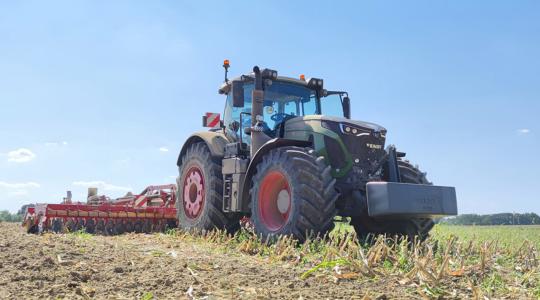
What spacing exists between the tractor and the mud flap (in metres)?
0.01

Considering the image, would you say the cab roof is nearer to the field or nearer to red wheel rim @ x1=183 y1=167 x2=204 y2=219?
red wheel rim @ x1=183 y1=167 x2=204 y2=219

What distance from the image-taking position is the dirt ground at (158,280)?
374 centimetres

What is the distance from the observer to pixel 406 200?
20.9ft

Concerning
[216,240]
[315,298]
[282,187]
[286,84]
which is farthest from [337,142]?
[315,298]

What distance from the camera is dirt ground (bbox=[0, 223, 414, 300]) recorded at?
3.74 meters

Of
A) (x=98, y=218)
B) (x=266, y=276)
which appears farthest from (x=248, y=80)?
(x=266, y=276)

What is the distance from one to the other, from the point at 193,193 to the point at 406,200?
4276 mm

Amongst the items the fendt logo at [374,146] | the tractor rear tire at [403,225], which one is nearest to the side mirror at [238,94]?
the fendt logo at [374,146]

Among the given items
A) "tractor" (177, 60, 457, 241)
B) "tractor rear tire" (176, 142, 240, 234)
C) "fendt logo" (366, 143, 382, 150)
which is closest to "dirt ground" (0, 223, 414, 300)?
"tractor" (177, 60, 457, 241)

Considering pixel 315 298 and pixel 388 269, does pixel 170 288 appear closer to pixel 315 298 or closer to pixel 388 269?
pixel 315 298

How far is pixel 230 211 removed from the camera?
8.01 m

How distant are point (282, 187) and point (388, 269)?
261cm

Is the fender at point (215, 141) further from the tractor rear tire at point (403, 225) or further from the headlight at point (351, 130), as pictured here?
the tractor rear tire at point (403, 225)

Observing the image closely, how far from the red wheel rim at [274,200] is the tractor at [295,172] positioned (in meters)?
0.01
